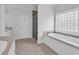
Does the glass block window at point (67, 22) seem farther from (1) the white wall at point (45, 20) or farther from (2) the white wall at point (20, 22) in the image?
(2) the white wall at point (20, 22)

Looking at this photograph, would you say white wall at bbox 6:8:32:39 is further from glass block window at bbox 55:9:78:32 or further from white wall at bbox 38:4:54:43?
glass block window at bbox 55:9:78:32

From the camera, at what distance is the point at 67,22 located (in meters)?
1.34

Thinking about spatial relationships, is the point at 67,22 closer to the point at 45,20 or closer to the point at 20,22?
the point at 45,20

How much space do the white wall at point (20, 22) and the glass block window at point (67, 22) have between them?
1.21 feet

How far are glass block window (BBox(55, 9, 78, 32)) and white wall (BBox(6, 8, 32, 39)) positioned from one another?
14.5 inches

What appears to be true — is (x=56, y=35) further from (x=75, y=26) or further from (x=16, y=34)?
(x=16, y=34)

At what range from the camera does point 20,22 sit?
144 centimetres

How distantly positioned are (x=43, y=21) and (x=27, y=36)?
287 mm

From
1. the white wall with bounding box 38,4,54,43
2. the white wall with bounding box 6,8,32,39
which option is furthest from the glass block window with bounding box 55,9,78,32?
the white wall with bounding box 6,8,32,39

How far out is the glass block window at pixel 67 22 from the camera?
135 centimetres

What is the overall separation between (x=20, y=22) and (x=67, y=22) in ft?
2.04

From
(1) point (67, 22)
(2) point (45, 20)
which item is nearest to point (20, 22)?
(2) point (45, 20)

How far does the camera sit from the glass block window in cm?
135

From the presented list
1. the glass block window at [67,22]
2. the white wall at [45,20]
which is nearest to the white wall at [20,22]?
the white wall at [45,20]
